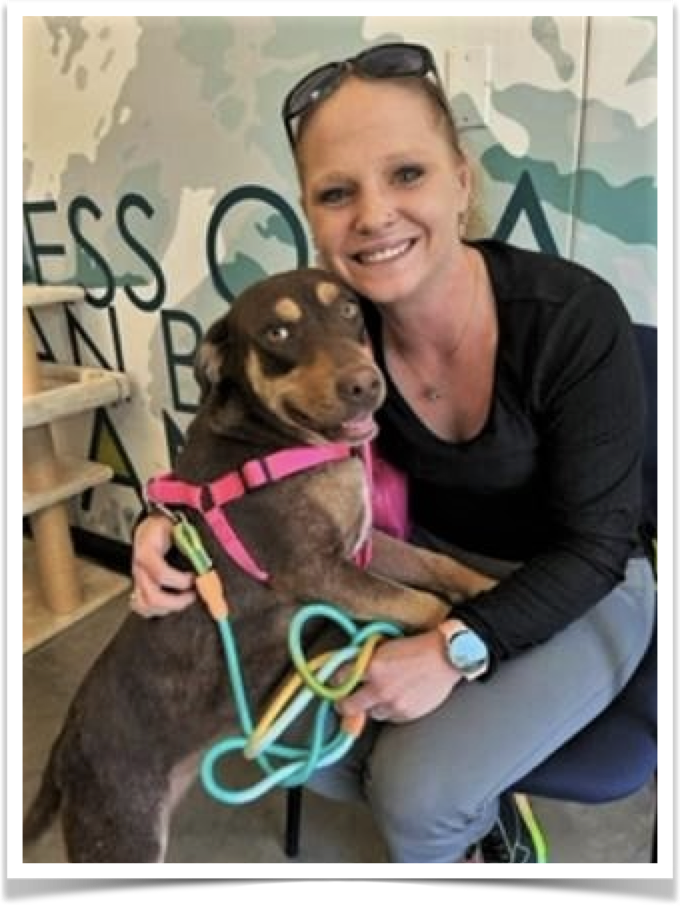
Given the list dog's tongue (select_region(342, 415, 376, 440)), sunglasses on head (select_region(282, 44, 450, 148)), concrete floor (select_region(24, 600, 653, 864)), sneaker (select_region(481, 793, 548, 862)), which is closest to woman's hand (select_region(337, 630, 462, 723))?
dog's tongue (select_region(342, 415, 376, 440))

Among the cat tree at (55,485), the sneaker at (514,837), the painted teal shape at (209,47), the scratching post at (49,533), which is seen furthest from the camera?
the scratching post at (49,533)

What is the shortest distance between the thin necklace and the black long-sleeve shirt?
0.09 feet

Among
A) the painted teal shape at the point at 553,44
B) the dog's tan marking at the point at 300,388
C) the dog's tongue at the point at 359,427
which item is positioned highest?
the painted teal shape at the point at 553,44

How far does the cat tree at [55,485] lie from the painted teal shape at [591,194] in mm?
1162

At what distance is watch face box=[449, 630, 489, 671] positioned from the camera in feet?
3.25

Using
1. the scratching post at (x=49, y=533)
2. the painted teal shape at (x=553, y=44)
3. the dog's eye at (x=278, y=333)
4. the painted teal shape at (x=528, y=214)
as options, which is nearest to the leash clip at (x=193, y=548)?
the dog's eye at (x=278, y=333)

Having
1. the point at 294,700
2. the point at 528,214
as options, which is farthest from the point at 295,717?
the point at 528,214

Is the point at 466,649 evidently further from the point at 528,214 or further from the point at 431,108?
the point at 528,214

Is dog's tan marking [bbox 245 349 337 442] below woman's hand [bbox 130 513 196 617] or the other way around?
the other way around

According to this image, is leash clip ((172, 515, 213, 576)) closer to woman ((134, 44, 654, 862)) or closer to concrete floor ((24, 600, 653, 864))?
woman ((134, 44, 654, 862))

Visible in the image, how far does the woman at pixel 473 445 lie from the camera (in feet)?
3.22

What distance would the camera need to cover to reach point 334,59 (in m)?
1.43

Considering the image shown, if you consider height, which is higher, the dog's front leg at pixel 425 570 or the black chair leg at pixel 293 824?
the dog's front leg at pixel 425 570

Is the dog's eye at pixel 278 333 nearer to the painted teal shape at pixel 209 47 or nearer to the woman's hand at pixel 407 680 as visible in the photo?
the woman's hand at pixel 407 680
